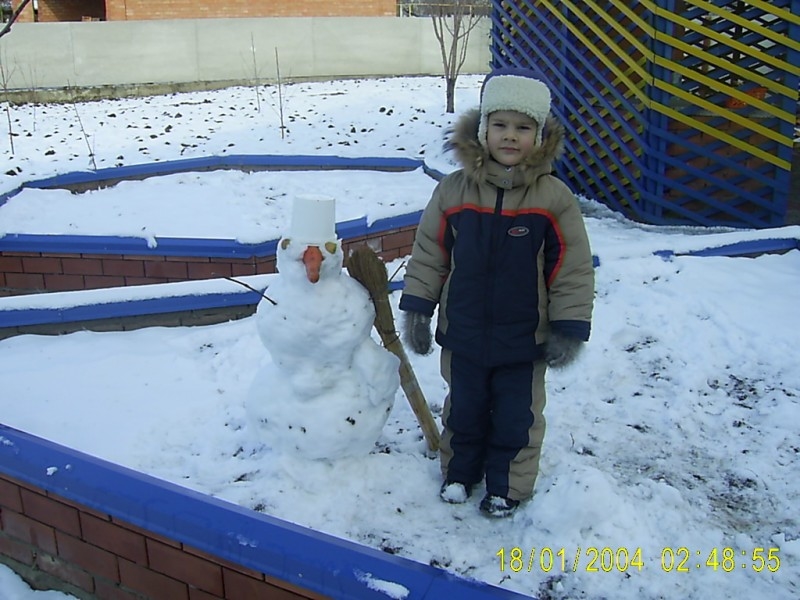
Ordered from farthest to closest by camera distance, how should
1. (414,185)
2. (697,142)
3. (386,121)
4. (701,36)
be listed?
(386,121) < (414,185) < (697,142) < (701,36)

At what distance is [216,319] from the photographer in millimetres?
4031

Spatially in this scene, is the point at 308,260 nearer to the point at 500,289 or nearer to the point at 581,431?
the point at 500,289

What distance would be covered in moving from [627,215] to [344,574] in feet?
15.9

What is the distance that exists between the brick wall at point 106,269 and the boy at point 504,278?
2.37 metres

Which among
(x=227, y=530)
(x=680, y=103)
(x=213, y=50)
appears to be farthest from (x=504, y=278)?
(x=213, y=50)

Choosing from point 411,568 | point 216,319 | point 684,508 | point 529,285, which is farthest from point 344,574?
point 216,319

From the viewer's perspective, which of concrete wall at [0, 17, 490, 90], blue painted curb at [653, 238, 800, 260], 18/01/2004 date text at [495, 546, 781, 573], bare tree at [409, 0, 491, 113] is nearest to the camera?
18/01/2004 date text at [495, 546, 781, 573]

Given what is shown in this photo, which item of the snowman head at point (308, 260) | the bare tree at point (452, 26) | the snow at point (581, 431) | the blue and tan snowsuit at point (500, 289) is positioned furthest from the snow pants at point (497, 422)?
the bare tree at point (452, 26)

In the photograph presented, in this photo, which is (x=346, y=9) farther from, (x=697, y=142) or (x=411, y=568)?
(x=411, y=568)

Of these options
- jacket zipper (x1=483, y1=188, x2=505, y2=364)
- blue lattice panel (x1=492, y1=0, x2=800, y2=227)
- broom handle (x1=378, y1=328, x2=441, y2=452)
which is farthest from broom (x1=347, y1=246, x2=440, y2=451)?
blue lattice panel (x1=492, y1=0, x2=800, y2=227)

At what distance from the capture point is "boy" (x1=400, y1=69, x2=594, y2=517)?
7.48ft

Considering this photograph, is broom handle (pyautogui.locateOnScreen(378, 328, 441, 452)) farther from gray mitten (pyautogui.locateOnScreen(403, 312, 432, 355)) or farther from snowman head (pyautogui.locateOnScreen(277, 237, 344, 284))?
snowman head (pyautogui.locateOnScreen(277, 237, 344, 284))

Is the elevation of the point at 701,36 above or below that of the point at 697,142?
above

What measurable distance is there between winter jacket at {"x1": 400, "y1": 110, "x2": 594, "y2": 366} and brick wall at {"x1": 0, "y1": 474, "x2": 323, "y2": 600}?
0.98 m
